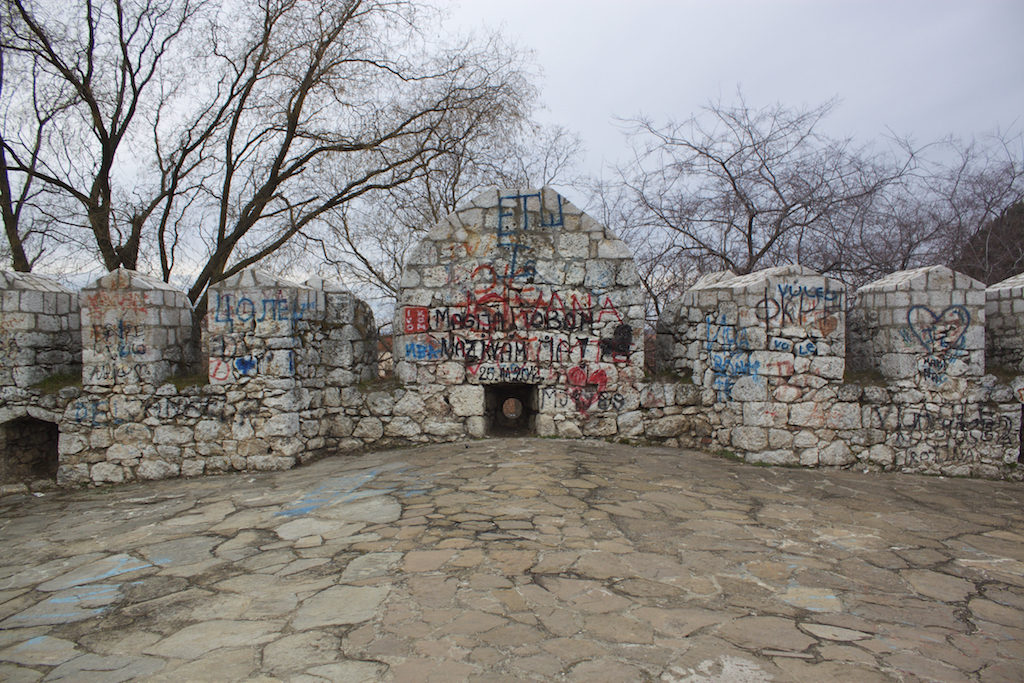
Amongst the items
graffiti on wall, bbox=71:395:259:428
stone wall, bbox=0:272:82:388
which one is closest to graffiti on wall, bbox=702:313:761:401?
graffiti on wall, bbox=71:395:259:428

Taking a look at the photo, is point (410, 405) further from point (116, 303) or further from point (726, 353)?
point (726, 353)

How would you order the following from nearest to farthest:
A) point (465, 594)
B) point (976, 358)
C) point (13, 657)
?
point (13, 657) < point (465, 594) < point (976, 358)

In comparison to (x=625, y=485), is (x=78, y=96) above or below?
above

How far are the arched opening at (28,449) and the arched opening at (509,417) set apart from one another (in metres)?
4.59

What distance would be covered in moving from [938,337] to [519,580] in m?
5.41

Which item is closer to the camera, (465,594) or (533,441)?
(465,594)

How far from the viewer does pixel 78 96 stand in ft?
36.4

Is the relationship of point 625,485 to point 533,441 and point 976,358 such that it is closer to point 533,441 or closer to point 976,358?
point 533,441

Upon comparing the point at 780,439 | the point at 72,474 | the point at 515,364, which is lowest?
the point at 72,474

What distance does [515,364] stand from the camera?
7145 mm

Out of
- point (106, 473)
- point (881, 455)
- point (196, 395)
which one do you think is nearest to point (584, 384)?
point (881, 455)

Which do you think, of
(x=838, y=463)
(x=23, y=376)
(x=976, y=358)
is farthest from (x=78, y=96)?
(x=976, y=358)

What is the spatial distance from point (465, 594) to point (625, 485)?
2.44m

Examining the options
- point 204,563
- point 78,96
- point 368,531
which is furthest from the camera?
point 78,96
